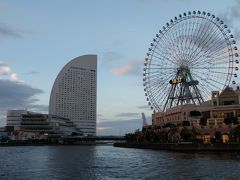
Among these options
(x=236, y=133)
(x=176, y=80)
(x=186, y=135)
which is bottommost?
(x=236, y=133)

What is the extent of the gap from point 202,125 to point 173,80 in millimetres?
→ 22968

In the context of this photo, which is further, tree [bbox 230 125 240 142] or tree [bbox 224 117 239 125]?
tree [bbox 224 117 239 125]

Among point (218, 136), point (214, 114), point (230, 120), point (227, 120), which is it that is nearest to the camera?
point (218, 136)

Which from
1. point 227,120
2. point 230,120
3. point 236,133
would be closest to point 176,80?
point 227,120

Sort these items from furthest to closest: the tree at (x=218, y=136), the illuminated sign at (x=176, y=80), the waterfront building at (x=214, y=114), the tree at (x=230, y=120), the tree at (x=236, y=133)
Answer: the waterfront building at (x=214, y=114)
the illuminated sign at (x=176, y=80)
the tree at (x=230, y=120)
the tree at (x=218, y=136)
the tree at (x=236, y=133)

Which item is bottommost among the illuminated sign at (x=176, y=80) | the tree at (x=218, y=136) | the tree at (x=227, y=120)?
the tree at (x=218, y=136)

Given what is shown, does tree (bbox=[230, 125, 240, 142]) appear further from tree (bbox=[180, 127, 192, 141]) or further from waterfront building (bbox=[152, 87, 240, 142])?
tree (bbox=[180, 127, 192, 141])

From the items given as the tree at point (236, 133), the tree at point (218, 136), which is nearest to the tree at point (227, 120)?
the tree at point (218, 136)

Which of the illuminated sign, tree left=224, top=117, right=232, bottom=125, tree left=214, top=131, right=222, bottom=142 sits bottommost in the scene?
tree left=214, top=131, right=222, bottom=142

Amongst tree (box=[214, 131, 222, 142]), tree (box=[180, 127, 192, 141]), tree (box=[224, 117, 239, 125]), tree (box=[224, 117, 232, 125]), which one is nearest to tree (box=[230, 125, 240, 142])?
tree (box=[214, 131, 222, 142])

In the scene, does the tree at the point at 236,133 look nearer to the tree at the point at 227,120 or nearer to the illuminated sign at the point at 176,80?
the tree at the point at 227,120

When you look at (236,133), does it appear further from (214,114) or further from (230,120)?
(214,114)

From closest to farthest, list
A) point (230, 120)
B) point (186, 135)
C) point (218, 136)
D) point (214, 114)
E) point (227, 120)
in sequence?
point (218, 136)
point (230, 120)
point (227, 120)
point (186, 135)
point (214, 114)

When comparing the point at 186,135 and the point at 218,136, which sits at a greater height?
the point at 186,135
